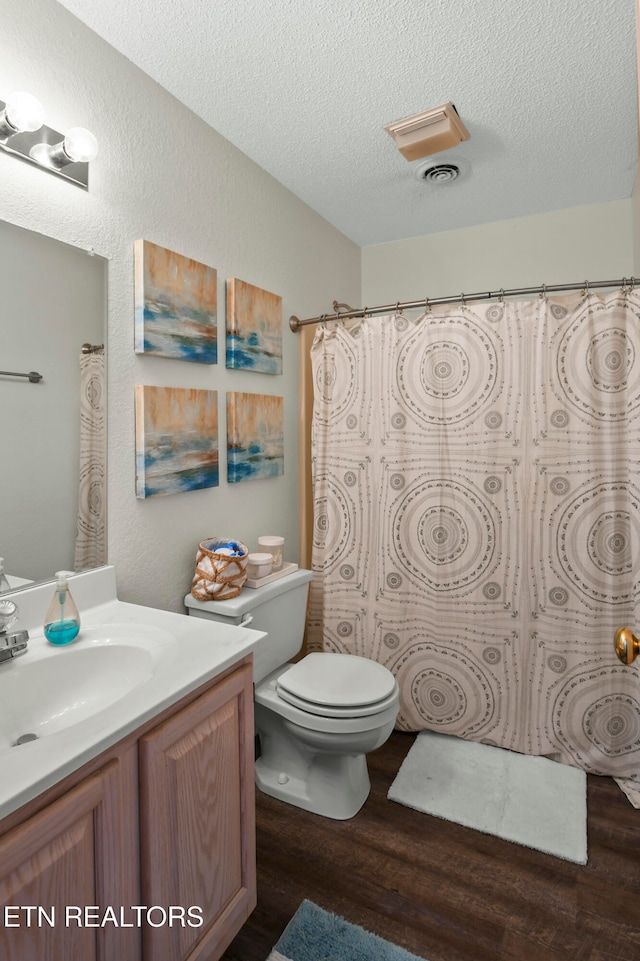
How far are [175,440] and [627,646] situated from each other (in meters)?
1.39

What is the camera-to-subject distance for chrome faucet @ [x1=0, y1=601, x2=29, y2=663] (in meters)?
1.11

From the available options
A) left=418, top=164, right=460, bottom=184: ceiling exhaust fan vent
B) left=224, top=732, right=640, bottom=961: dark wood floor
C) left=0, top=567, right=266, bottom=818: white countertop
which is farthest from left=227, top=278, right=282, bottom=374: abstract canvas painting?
left=224, top=732, right=640, bottom=961: dark wood floor

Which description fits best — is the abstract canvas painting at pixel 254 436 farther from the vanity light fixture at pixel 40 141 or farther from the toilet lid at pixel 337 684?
the vanity light fixture at pixel 40 141

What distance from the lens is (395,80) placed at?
1662mm

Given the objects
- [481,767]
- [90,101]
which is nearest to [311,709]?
[481,767]

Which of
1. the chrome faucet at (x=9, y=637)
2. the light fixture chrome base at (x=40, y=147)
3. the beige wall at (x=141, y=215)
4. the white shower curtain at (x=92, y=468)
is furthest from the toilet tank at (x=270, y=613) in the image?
the light fixture chrome base at (x=40, y=147)

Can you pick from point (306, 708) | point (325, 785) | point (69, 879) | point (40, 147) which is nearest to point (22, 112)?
point (40, 147)

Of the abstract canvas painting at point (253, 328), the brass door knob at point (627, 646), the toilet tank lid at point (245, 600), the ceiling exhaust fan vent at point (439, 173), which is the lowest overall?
A: the toilet tank lid at point (245, 600)

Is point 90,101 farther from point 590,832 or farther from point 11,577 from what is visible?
point 590,832

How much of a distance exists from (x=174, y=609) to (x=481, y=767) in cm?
134

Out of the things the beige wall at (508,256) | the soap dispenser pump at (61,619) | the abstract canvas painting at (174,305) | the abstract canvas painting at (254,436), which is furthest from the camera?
the beige wall at (508,256)

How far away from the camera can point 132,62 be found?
1.58 m

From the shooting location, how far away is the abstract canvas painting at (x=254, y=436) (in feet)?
6.58

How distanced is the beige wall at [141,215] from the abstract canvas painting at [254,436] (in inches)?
2.0
